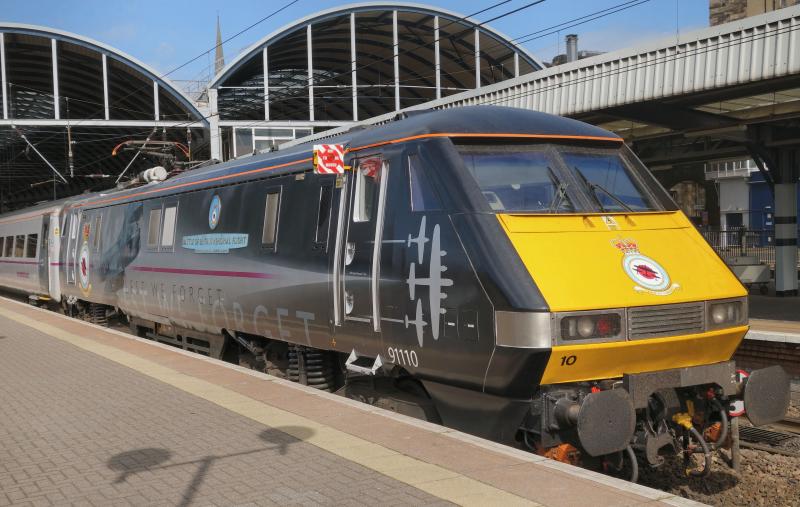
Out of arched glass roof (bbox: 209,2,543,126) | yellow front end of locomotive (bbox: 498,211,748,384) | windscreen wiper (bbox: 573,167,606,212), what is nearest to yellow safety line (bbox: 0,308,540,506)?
yellow front end of locomotive (bbox: 498,211,748,384)

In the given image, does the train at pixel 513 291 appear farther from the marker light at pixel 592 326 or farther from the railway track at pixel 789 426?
the railway track at pixel 789 426

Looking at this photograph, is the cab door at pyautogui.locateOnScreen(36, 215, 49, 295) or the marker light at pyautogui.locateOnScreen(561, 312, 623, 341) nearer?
the marker light at pyautogui.locateOnScreen(561, 312, 623, 341)

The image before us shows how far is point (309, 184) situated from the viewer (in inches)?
334

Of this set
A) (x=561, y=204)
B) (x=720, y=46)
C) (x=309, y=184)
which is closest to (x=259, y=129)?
(x=720, y=46)

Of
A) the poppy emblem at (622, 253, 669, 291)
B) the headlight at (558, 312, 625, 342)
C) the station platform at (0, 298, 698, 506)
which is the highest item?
the poppy emblem at (622, 253, 669, 291)

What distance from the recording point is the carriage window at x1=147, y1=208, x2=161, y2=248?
42.5 ft

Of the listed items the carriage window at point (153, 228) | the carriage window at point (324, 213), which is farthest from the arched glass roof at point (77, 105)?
the carriage window at point (324, 213)

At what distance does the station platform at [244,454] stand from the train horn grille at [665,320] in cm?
119

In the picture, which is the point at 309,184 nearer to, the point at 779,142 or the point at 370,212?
the point at 370,212

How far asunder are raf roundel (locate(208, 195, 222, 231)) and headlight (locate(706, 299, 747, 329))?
6.65m

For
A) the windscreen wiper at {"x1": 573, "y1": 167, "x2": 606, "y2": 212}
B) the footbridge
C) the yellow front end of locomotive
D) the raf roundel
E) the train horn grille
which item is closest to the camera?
the yellow front end of locomotive

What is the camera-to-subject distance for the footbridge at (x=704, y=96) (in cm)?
1325

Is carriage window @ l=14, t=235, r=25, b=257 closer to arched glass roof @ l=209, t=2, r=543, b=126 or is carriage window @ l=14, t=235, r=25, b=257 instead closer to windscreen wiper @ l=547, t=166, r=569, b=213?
arched glass roof @ l=209, t=2, r=543, b=126

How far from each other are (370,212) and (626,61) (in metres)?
9.73
